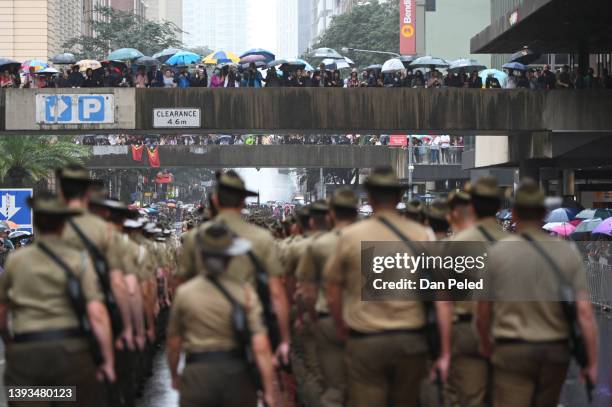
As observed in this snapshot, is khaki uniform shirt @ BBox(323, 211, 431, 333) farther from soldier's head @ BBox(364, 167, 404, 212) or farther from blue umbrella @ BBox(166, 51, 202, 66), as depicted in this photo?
blue umbrella @ BBox(166, 51, 202, 66)

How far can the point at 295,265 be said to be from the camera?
1295 cm

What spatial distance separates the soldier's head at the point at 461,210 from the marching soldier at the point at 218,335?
8.86 ft

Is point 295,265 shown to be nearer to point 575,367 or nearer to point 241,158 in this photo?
point 575,367

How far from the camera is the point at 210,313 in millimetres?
7562

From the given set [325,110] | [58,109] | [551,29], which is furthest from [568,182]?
[58,109]

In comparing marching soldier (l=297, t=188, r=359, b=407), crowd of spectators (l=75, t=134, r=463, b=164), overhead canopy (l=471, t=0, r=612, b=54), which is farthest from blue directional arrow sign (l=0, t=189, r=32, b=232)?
crowd of spectators (l=75, t=134, r=463, b=164)

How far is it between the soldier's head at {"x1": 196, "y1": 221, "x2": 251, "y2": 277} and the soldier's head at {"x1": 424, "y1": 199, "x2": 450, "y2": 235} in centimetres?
435

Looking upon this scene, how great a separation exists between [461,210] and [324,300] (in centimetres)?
136

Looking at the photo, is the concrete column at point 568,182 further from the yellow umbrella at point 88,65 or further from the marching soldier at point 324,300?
the marching soldier at point 324,300

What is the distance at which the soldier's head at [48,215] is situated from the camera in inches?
317

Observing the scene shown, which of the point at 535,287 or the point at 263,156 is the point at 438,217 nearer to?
the point at 535,287

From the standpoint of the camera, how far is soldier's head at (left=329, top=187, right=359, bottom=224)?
1052cm

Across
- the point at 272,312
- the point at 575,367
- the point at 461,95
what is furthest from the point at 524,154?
the point at 272,312

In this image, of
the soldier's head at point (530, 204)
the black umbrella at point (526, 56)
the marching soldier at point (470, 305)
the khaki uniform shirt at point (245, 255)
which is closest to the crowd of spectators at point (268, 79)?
the black umbrella at point (526, 56)
